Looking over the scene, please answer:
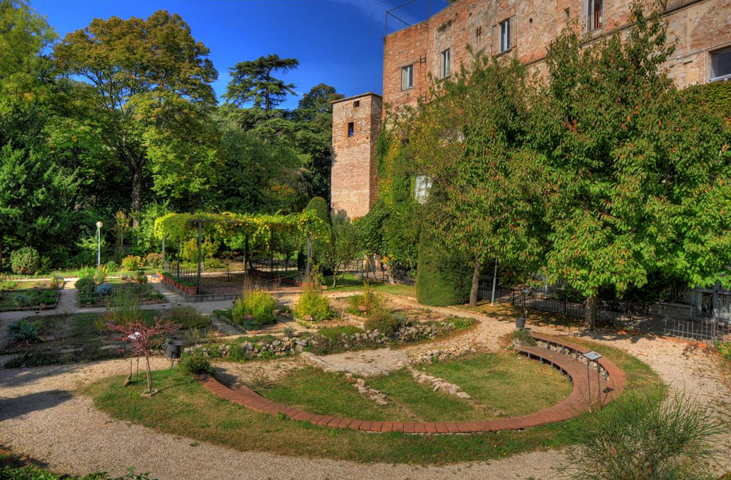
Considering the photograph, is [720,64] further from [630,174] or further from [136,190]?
[136,190]

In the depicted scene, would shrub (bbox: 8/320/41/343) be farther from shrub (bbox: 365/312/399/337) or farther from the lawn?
shrub (bbox: 365/312/399/337)

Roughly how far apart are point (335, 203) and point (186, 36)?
1325cm

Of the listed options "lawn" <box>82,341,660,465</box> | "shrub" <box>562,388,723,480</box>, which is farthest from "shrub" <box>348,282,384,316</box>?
"shrub" <box>562,388,723,480</box>

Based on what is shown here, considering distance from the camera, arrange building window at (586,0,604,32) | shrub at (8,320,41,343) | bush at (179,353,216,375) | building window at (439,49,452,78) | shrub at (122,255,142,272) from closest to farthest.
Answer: bush at (179,353,216,375) → shrub at (8,320,41,343) → building window at (586,0,604,32) → shrub at (122,255,142,272) → building window at (439,49,452,78)

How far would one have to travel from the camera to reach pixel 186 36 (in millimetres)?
26312

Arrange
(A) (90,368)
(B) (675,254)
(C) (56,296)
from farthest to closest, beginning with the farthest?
(C) (56,296), (B) (675,254), (A) (90,368)

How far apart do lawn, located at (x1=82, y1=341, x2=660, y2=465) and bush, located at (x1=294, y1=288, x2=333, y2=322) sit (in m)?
5.73

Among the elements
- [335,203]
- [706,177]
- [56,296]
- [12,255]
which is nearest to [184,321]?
[56,296]

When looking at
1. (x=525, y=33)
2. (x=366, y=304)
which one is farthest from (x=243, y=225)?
(x=525, y=33)

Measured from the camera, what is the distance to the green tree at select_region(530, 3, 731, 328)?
8586 mm

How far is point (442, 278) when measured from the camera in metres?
15.4

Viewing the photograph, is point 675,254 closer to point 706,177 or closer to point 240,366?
point 706,177

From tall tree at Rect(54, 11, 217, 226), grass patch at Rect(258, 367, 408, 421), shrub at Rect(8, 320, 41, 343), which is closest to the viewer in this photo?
grass patch at Rect(258, 367, 408, 421)

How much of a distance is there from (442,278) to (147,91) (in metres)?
20.9
